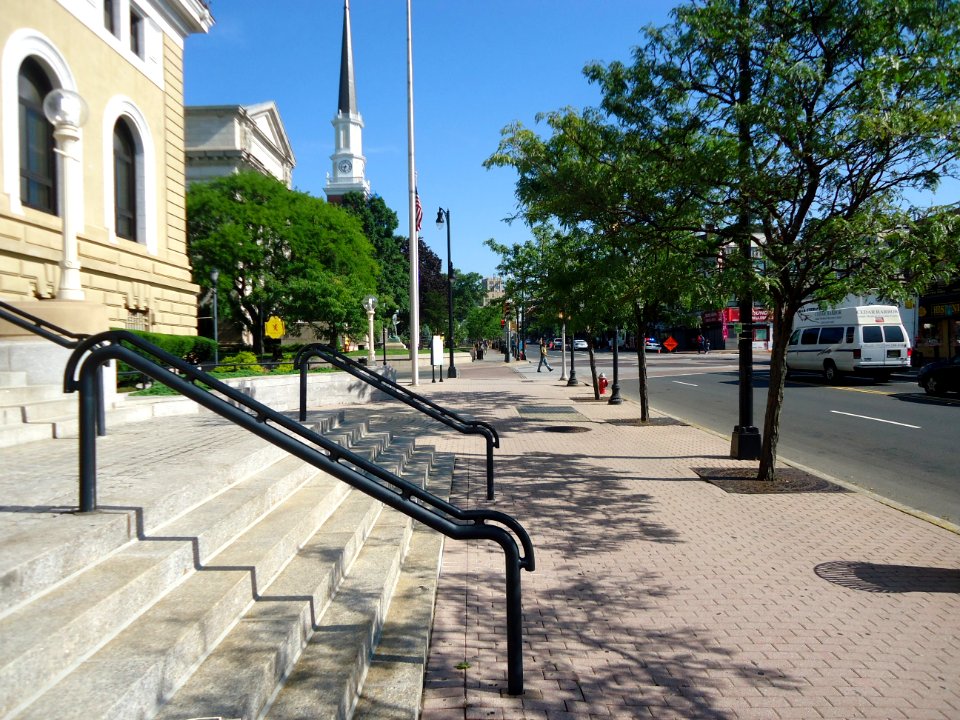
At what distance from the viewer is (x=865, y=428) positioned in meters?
13.6

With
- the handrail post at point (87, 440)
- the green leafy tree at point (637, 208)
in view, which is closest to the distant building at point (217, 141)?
the green leafy tree at point (637, 208)

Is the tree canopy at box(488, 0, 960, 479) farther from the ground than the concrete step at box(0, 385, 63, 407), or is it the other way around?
the tree canopy at box(488, 0, 960, 479)

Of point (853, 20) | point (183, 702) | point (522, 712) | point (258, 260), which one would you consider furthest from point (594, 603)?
point (258, 260)

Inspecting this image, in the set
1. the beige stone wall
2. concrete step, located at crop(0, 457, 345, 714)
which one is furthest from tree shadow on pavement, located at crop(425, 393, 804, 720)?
the beige stone wall

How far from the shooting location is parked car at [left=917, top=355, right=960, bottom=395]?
18.5 m

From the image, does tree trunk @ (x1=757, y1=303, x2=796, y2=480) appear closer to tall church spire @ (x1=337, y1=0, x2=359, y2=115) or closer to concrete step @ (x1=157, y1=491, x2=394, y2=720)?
concrete step @ (x1=157, y1=491, x2=394, y2=720)

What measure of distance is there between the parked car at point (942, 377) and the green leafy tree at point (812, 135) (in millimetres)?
13249

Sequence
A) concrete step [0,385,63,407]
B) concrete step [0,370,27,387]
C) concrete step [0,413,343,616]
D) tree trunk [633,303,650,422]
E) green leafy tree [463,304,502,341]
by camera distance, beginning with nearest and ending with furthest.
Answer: concrete step [0,413,343,616]
concrete step [0,385,63,407]
concrete step [0,370,27,387]
tree trunk [633,303,650,422]
green leafy tree [463,304,502,341]

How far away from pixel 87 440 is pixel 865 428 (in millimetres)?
14299

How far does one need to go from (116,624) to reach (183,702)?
486 mm

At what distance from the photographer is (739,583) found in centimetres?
514

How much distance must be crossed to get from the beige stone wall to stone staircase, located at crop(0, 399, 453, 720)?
8864mm

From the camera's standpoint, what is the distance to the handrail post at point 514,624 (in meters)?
3.39

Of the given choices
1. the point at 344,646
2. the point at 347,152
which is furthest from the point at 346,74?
the point at 344,646
